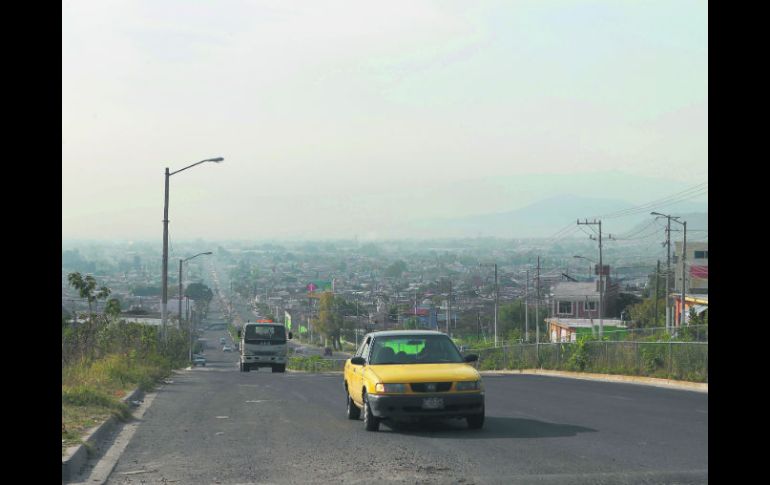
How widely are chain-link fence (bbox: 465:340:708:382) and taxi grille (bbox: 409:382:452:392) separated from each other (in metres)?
17.7

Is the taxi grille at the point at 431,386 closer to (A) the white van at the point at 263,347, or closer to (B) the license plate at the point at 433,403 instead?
(B) the license plate at the point at 433,403

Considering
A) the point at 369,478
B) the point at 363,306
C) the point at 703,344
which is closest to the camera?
the point at 369,478

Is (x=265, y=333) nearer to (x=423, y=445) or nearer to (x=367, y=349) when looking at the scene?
(x=367, y=349)

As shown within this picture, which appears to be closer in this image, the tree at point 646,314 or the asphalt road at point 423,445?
the asphalt road at point 423,445

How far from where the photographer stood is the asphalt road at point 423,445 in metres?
12.9

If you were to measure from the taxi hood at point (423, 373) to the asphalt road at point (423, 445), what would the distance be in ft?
2.75

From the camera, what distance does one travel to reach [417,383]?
17.3 m

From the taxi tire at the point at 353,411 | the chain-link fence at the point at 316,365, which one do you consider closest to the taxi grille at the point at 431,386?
the taxi tire at the point at 353,411

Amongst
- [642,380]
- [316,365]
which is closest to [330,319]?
[316,365]

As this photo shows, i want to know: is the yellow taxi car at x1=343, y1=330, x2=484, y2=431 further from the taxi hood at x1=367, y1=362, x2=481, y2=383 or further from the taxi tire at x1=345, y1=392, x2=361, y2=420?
the taxi tire at x1=345, y1=392, x2=361, y2=420
